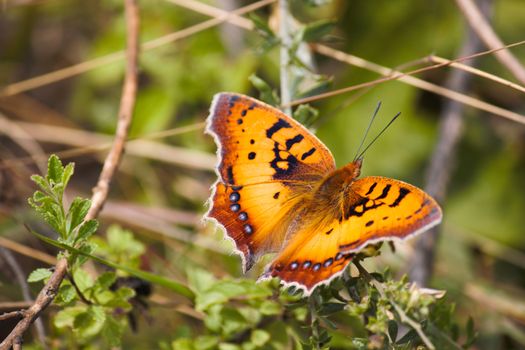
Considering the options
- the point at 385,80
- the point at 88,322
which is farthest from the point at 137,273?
the point at 385,80

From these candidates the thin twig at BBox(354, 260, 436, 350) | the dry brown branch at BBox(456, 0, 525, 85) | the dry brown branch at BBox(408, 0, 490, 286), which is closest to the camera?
the thin twig at BBox(354, 260, 436, 350)

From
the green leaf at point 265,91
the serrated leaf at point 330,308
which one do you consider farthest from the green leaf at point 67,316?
the green leaf at point 265,91

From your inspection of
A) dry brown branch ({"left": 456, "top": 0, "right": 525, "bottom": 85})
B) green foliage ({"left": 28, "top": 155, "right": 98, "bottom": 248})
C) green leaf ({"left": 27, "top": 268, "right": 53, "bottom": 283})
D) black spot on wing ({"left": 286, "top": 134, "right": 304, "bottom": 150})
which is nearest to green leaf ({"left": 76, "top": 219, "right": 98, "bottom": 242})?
green foliage ({"left": 28, "top": 155, "right": 98, "bottom": 248})

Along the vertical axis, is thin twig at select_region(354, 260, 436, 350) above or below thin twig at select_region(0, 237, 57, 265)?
above

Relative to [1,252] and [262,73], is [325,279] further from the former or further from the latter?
[262,73]

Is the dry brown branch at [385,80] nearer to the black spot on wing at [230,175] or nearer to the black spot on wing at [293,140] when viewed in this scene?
the black spot on wing at [293,140]

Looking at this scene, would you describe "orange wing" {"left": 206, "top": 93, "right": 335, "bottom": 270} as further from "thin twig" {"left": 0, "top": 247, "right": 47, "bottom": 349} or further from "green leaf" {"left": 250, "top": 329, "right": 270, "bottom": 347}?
"thin twig" {"left": 0, "top": 247, "right": 47, "bottom": 349}

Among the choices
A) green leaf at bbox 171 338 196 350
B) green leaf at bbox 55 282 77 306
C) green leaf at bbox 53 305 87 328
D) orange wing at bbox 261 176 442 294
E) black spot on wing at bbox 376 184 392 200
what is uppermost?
black spot on wing at bbox 376 184 392 200

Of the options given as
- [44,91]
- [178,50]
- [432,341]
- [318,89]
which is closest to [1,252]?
[318,89]
